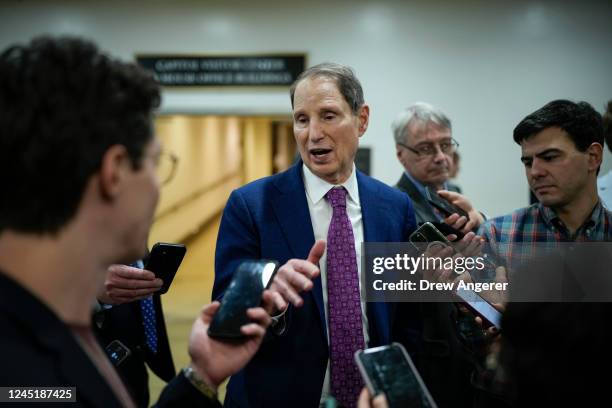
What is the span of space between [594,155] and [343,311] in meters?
1.06

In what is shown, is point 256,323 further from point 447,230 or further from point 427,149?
point 427,149

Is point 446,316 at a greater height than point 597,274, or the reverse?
point 597,274

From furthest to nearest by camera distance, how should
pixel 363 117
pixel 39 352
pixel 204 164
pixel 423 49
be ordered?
pixel 204 164 → pixel 423 49 → pixel 363 117 → pixel 39 352

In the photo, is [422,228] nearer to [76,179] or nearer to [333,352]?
[333,352]

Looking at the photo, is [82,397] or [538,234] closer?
[82,397]

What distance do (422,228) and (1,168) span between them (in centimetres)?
127

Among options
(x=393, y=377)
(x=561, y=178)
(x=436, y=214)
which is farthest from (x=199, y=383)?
(x=436, y=214)

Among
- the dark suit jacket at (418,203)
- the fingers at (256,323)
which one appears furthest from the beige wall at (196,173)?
the fingers at (256,323)

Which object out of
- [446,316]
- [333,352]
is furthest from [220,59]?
[333,352]

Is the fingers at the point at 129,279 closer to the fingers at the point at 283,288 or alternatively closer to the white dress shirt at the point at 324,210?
the white dress shirt at the point at 324,210

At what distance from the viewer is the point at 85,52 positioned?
94 centimetres

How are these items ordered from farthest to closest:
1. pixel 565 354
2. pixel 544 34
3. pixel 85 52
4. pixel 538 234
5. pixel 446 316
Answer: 1. pixel 544 34
2. pixel 446 316
3. pixel 538 234
4. pixel 85 52
5. pixel 565 354

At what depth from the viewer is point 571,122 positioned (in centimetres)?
184

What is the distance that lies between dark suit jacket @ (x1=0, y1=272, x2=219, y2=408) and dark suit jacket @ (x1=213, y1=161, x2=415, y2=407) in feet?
2.58
